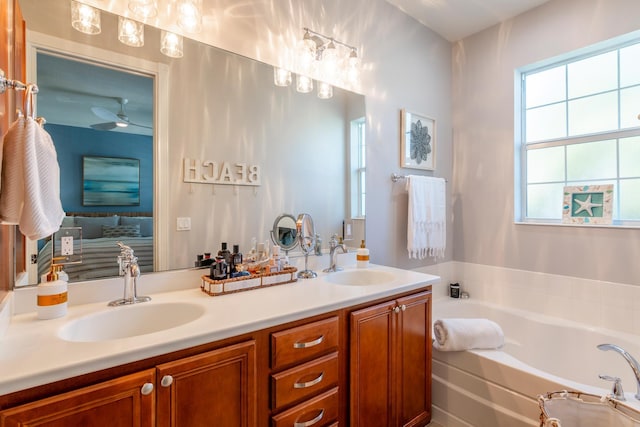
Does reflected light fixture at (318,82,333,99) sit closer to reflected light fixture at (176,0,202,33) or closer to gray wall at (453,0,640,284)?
reflected light fixture at (176,0,202,33)

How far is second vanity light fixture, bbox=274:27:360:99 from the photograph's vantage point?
1.91 meters

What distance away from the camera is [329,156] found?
2082mm

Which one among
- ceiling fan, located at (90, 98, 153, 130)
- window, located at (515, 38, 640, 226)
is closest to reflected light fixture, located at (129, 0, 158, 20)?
ceiling fan, located at (90, 98, 153, 130)

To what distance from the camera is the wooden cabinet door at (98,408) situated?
726 mm

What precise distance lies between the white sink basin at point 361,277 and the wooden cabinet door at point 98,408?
3.64ft

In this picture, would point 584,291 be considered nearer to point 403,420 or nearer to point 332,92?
point 403,420

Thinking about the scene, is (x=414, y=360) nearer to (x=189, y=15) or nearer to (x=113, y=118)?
(x=113, y=118)

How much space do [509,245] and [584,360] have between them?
0.90 meters

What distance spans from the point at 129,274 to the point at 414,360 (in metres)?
1.44

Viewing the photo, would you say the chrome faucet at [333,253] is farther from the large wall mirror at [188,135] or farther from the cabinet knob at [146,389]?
the cabinet knob at [146,389]

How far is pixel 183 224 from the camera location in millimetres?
1500

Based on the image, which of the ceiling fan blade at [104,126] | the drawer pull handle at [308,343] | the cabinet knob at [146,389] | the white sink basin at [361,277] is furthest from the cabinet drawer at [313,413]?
the ceiling fan blade at [104,126]

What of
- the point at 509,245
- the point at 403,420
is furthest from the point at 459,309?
the point at 403,420

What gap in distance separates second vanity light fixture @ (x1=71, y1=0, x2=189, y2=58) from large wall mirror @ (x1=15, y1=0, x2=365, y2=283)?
25 mm
